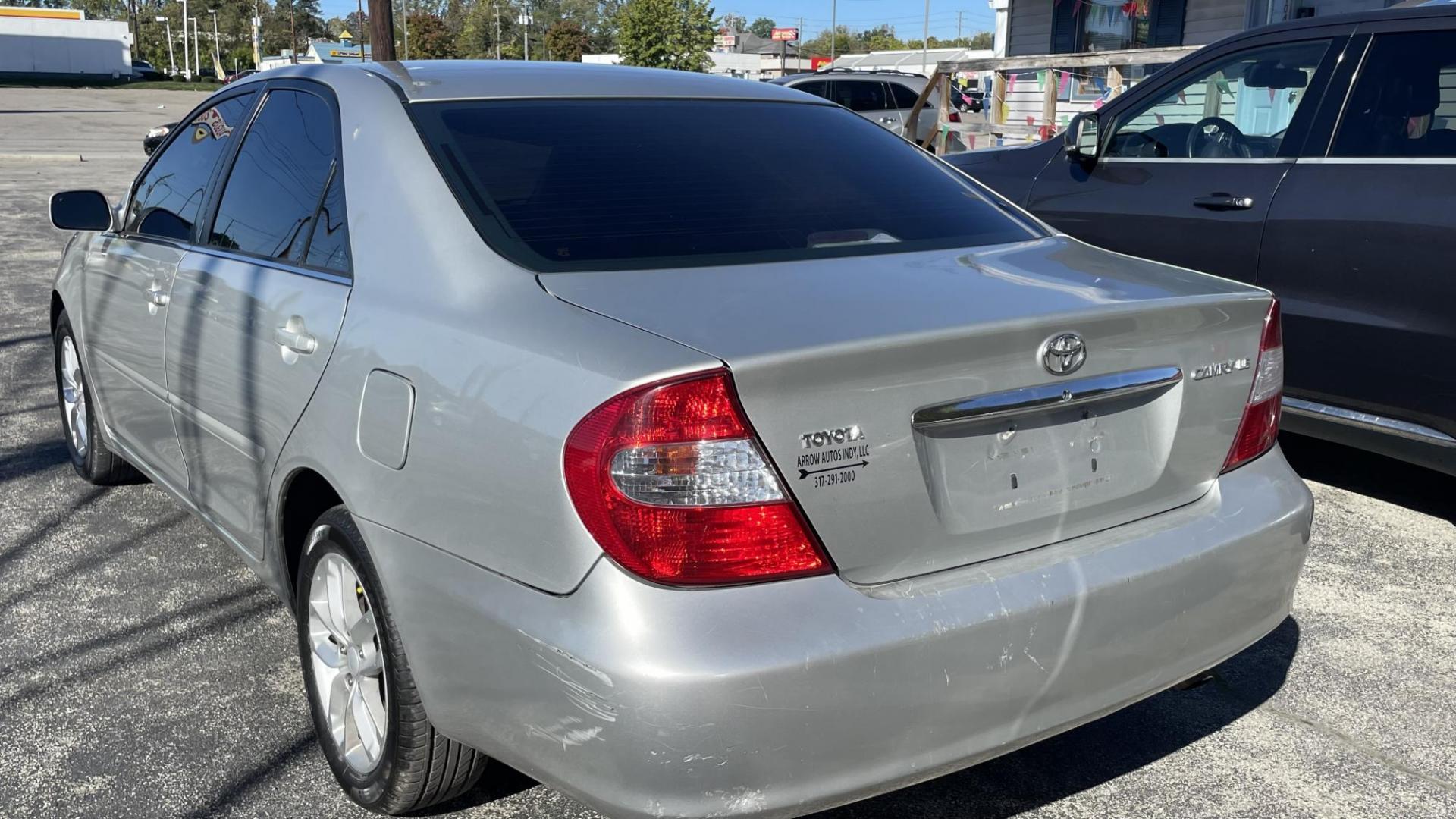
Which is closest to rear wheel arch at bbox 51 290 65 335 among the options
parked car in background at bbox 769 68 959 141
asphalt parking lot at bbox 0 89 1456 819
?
asphalt parking lot at bbox 0 89 1456 819

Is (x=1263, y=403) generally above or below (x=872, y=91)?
below

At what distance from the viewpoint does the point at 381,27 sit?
1984 centimetres

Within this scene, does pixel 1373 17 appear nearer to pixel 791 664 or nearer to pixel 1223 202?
pixel 1223 202

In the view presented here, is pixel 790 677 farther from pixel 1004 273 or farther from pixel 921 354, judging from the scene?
pixel 1004 273

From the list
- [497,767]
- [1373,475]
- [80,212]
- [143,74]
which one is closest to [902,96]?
[1373,475]

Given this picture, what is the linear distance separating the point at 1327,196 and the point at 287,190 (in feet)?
11.4

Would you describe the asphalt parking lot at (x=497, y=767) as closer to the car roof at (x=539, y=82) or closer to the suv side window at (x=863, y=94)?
the car roof at (x=539, y=82)

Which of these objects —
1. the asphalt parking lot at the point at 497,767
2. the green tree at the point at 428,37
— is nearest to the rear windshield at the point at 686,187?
the asphalt parking lot at the point at 497,767

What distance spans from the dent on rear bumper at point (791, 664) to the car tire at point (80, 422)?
275cm

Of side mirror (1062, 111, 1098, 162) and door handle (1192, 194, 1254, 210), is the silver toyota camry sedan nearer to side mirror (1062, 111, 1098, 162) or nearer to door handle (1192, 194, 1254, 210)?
door handle (1192, 194, 1254, 210)

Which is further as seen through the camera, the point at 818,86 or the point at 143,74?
the point at 143,74

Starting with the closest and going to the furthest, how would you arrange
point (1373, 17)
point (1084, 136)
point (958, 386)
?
point (958, 386)
point (1373, 17)
point (1084, 136)

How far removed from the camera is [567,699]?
2064 millimetres

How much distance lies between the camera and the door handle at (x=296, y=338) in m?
2.72
